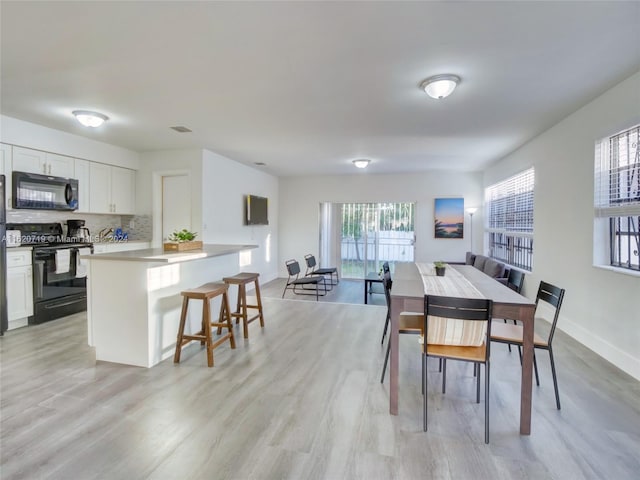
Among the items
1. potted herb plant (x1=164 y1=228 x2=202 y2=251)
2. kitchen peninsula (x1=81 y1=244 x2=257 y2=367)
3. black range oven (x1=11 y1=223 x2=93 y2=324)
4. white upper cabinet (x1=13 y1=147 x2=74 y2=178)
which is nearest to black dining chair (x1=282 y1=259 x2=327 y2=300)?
potted herb plant (x1=164 y1=228 x2=202 y2=251)

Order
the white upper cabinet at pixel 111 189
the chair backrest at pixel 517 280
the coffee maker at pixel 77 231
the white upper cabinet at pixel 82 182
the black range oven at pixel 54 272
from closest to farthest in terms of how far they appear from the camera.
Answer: the chair backrest at pixel 517 280, the black range oven at pixel 54 272, the white upper cabinet at pixel 82 182, the coffee maker at pixel 77 231, the white upper cabinet at pixel 111 189

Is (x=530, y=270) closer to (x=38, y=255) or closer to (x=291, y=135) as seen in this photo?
(x=291, y=135)

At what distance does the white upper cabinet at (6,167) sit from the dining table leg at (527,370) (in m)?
5.29

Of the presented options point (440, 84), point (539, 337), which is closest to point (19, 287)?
point (440, 84)

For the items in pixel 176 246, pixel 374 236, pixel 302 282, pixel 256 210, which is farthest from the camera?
pixel 374 236

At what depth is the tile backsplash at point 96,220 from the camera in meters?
4.39

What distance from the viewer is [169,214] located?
5461 mm

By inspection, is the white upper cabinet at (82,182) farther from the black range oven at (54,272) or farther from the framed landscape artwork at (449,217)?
the framed landscape artwork at (449,217)

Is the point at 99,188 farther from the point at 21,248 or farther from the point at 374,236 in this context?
the point at 374,236

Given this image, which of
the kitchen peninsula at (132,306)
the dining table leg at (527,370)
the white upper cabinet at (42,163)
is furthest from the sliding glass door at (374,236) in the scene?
the dining table leg at (527,370)

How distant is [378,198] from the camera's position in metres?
7.57

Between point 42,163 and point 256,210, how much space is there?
11.3 feet

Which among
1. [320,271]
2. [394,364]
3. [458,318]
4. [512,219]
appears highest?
[512,219]

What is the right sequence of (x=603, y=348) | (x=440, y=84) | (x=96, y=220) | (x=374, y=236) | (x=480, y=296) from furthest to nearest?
(x=374, y=236), (x=96, y=220), (x=603, y=348), (x=440, y=84), (x=480, y=296)
